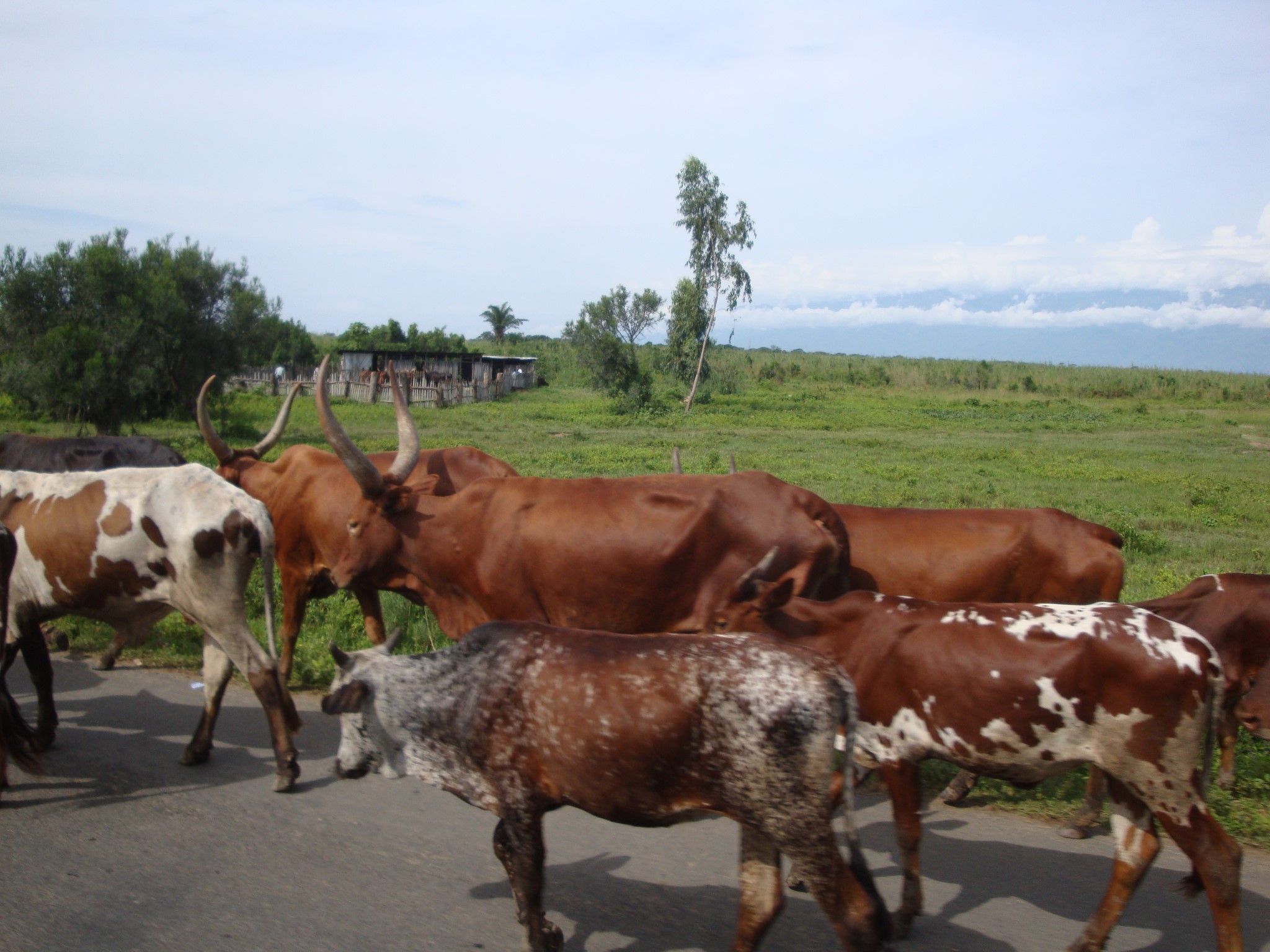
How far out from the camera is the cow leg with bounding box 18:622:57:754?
627cm

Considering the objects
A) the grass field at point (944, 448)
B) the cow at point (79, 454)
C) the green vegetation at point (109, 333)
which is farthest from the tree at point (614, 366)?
the cow at point (79, 454)

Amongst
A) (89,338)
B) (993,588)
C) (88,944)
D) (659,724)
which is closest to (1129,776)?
(659,724)

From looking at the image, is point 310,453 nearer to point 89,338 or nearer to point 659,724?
point 659,724

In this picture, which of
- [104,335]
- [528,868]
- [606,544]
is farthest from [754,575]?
[104,335]

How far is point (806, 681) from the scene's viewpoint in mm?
3549

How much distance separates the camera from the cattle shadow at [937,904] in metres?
4.10

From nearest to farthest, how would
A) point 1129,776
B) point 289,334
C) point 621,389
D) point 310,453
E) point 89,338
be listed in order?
1. point 1129,776
2. point 310,453
3. point 89,338
4. point 621,389
5. point 289,334

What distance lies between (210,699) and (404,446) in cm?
197

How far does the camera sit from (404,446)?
6.88 meters

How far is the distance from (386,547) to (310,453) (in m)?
2.31

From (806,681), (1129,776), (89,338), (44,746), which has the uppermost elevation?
(89,338)

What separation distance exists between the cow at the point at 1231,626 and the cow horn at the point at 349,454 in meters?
4.39

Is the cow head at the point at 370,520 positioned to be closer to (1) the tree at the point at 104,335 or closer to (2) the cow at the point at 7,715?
(2) the cow at the point at 7,715


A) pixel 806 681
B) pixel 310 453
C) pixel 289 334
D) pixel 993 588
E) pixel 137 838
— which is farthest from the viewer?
pixel 289 334
